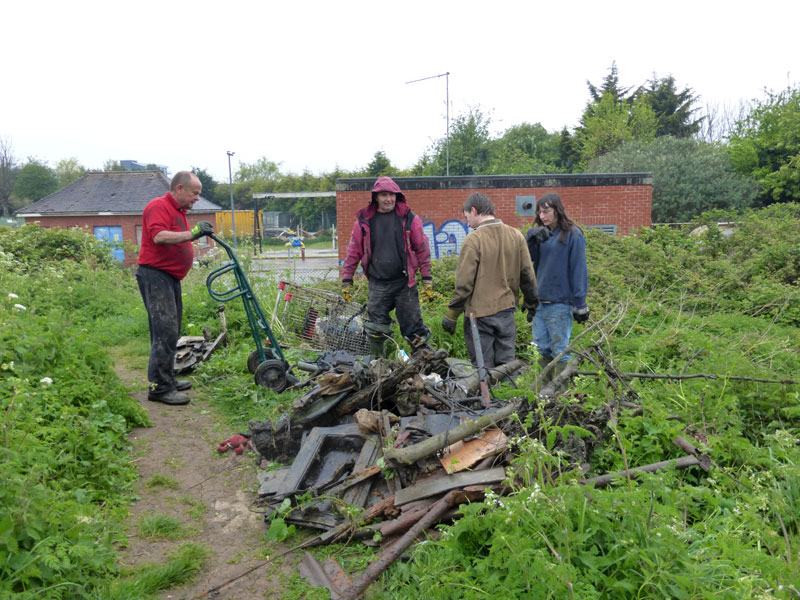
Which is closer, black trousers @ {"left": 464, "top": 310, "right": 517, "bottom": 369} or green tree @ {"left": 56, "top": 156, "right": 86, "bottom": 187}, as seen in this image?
black trousers @ {"left": 464, "top": 310, "right": 517, "bottom": 369}

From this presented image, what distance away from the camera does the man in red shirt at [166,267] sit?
225 inches

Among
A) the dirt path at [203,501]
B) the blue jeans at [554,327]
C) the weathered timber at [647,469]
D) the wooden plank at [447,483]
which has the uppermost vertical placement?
the blue jeans at [554,327]

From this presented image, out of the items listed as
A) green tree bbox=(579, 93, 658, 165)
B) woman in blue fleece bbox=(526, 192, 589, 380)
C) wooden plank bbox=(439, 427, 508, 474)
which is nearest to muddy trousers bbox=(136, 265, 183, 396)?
wooden plank bbox=(439, 427, 508, 474)

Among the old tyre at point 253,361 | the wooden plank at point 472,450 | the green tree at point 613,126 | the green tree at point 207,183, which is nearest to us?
the wooden plank at point 472,450

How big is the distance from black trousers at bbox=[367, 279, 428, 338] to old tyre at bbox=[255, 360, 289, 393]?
123 cm

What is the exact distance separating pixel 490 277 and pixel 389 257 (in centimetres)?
141

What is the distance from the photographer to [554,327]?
222 inches

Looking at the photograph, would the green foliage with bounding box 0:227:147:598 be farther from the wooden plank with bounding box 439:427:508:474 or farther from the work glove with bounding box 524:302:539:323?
the work glove with bounding box 524:302:539:323

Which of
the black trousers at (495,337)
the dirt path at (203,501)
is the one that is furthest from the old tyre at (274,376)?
the black trousers at (495,337)

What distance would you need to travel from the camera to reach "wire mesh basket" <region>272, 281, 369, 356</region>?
23.3 ft

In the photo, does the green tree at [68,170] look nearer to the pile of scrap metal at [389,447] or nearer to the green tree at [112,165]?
the green tree at [112,165]

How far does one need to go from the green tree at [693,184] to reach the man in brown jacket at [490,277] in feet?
72.6

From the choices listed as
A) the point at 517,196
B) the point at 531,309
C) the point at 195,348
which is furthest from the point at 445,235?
the point at 531,309

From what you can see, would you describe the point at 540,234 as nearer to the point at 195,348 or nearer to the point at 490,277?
the point at 490,277
